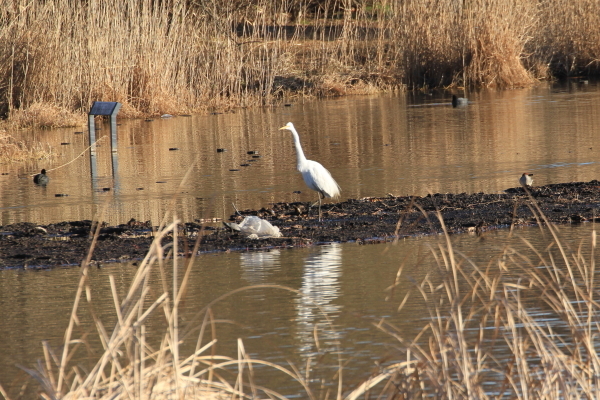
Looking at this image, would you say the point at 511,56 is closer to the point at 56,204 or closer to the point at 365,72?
the point at 365,72

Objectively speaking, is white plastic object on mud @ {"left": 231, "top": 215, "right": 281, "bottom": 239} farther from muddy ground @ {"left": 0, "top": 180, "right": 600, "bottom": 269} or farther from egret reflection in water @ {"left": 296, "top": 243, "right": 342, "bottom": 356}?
egret reflection in water @ {"left": 296, "top": 243, "right": 342, "bottom": 356}

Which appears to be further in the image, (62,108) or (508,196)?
(62,108)

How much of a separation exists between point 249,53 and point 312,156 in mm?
11218

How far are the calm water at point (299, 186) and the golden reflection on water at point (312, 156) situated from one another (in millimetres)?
34

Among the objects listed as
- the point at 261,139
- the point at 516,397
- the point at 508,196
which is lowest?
the point at 516,397

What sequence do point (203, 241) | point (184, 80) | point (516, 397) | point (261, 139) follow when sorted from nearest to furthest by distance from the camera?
point (516, 397)
point (203, 241)
point (261, 139)
point (184, 80)

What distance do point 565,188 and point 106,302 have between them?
5413 mm

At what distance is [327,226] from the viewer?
28.0 feet

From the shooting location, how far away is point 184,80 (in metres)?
23.0

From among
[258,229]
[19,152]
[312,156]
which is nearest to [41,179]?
[19,152]

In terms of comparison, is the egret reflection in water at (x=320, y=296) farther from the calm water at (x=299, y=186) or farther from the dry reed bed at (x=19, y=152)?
the dry reed bed at (x=19, y=152)

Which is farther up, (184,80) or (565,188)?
(184,80)

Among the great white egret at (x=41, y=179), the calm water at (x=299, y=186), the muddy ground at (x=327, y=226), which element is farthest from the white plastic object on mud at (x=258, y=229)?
the great white egret at (x=41, y=179)

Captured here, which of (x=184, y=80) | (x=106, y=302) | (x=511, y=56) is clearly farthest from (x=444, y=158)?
(x=511, y=56)
